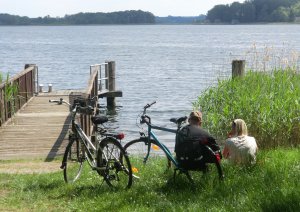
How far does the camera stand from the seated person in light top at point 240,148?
859cm

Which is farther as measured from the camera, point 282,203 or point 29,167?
point 29,167

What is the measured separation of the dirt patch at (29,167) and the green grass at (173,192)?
48.8 inches

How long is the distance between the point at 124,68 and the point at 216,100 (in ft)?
129

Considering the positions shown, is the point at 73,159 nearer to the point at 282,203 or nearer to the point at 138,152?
the point at 138,152

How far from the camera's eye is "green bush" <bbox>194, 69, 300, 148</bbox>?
42.4 feet

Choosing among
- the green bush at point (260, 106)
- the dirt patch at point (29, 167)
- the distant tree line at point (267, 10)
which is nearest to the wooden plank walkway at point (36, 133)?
the dirt patch at point (29, 167)

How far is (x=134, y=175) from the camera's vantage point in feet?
28.4

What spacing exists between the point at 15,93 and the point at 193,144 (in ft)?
35.8

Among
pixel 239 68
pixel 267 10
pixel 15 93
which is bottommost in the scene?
pixel 15 93

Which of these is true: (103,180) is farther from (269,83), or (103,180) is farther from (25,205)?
(269,83)

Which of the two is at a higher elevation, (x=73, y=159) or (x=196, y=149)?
(x=196, y=149)

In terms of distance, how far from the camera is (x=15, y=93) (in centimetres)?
1772

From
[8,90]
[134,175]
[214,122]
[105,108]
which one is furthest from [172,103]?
[134,175]

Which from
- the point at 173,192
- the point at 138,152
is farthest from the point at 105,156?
the point at 138,152
